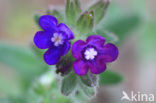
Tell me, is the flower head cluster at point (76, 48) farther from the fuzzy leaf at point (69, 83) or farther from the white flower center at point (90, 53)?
the fuzzy leaf at point (69, 83)

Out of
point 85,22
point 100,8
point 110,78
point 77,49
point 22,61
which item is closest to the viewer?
point 77,49

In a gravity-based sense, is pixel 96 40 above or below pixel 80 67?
above

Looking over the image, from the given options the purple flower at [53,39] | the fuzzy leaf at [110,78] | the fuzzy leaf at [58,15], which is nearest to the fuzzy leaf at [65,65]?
the purple flower at [53,39]

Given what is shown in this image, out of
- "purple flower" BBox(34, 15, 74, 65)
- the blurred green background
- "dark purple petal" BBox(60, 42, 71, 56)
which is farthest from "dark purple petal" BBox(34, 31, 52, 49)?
the blurred green background

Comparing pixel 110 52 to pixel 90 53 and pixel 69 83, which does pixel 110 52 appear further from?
pixel 69 83

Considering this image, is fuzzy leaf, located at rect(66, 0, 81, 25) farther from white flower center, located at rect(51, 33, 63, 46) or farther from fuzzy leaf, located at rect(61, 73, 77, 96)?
fuzzy leaf, located at rect(61, 73, 77, 96)

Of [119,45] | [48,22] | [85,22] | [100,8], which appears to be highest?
[119,45]

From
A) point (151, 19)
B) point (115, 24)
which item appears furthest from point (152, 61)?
point (115, 24)

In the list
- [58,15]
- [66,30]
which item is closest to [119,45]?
[58,15]
